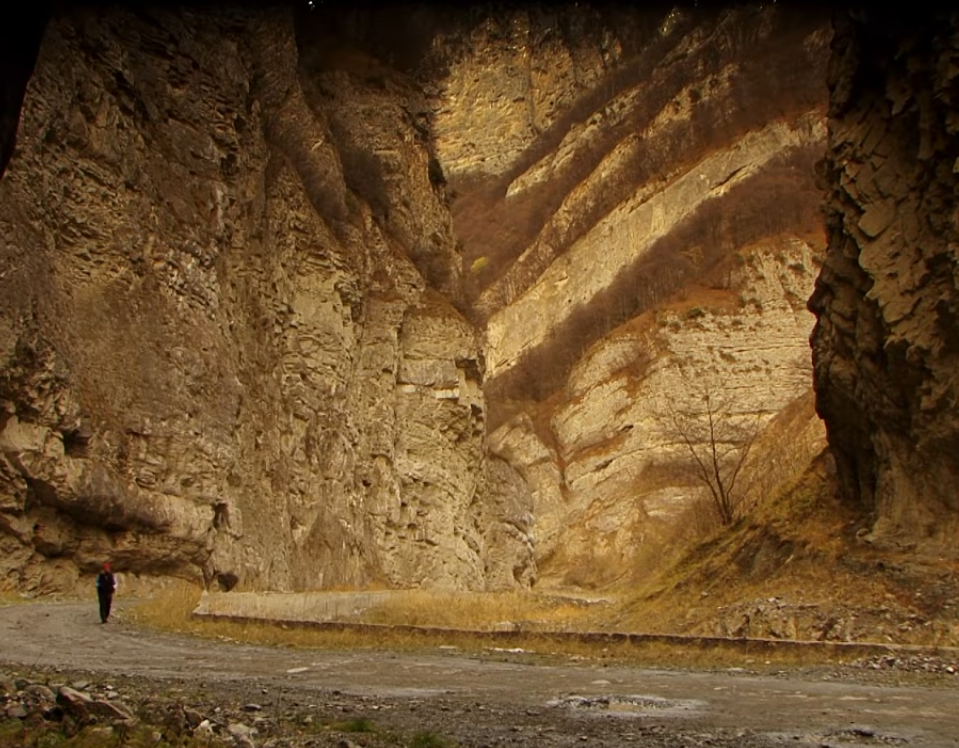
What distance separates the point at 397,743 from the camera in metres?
5.52

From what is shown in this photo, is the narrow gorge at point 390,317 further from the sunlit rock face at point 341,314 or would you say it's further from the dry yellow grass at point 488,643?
the dry yellow grass at point 488,643

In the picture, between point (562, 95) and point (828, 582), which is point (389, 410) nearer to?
point (828, 582)

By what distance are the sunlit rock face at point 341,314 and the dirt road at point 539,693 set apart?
14.2 ft

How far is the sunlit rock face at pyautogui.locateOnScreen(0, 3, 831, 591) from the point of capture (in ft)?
67.8

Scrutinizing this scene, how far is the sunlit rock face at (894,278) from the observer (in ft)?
39.8

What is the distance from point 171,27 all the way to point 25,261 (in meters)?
9.37

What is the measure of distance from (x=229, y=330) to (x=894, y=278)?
16.7m

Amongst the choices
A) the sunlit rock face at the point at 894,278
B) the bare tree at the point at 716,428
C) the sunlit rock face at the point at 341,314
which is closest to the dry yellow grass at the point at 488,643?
the sunlit rock face at the point at 894,278

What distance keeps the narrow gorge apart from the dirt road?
422 cm

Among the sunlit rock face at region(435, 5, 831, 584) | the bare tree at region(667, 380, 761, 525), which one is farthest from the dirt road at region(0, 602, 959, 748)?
the bare tree at region(667, 380, 761, 525)

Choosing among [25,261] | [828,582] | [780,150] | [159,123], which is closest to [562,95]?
[780,150]

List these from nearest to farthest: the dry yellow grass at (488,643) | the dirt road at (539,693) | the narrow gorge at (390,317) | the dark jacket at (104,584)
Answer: the dirt road at (539,693) → the dry yellow grass at (488,643) → the narrow gorge at (390,317) → the dark jacket at (104,584)

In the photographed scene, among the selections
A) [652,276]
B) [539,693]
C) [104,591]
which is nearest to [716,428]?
[652,276]

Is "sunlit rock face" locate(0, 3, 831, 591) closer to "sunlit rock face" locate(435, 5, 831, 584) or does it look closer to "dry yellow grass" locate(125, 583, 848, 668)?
"sunlit rock face" locate(435, 5, 831, 584)
